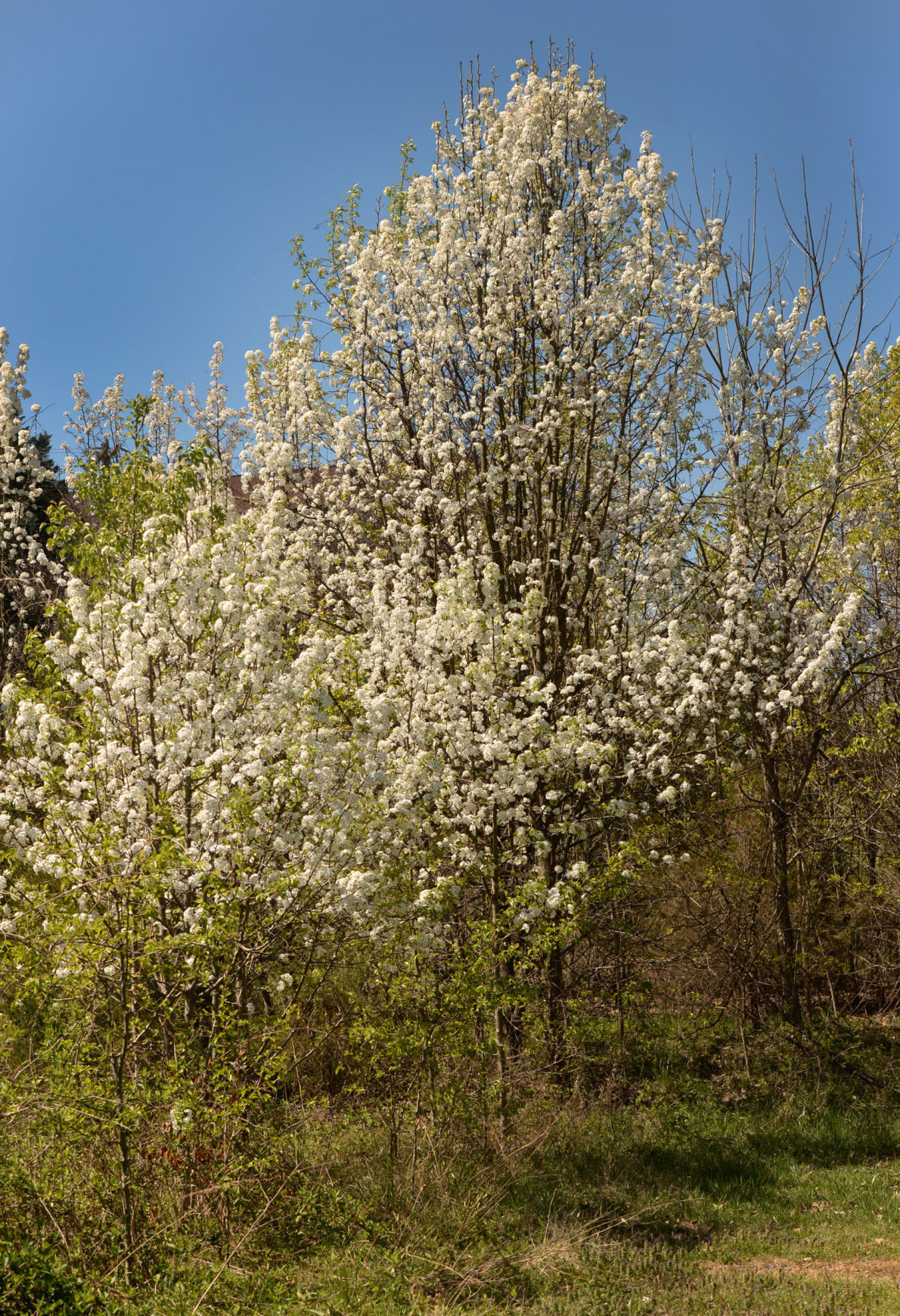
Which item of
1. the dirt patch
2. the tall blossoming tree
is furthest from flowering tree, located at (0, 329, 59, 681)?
the dirt patch

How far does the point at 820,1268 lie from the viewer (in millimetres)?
6453

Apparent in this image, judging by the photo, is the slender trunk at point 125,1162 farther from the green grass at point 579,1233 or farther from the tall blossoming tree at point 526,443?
the tall blossoming tree at point 526,443

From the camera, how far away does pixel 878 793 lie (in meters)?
10.3

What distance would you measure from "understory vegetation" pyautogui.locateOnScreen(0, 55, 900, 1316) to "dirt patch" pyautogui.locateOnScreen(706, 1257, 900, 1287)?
0.13 feet

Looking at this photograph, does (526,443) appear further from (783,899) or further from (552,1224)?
(552,1224)

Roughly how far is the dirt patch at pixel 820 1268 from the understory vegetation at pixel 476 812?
39mm

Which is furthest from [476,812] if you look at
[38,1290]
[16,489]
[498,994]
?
[16,489]

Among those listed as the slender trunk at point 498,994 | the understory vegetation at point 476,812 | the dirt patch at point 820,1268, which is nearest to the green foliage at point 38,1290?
the understory vegetation at point 476,812

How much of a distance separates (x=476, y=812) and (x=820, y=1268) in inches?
151

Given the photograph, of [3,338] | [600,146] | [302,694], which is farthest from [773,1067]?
[3,338]

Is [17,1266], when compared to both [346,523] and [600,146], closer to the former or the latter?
[346,523]

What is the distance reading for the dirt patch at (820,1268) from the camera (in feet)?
20.6

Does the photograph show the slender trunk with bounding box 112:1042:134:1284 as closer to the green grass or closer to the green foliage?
the green grass

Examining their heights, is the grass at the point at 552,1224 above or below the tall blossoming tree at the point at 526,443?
below
